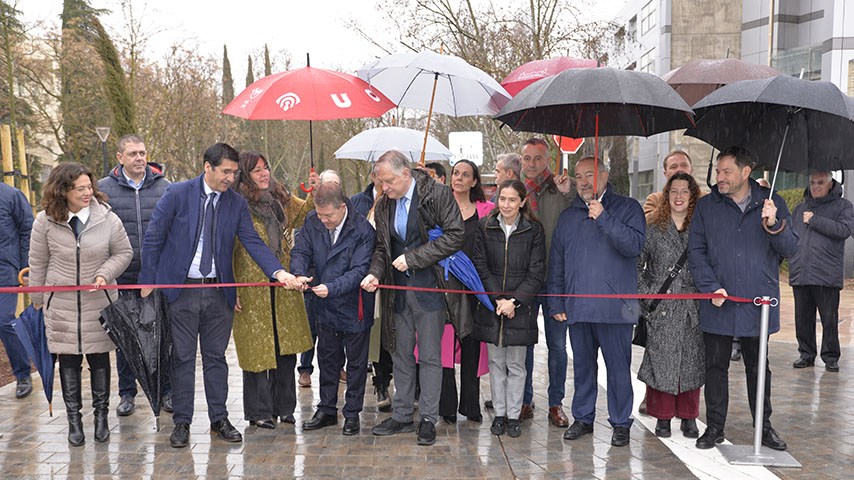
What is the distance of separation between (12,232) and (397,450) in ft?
13.8

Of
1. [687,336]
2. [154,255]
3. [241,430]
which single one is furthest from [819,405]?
[154,255]

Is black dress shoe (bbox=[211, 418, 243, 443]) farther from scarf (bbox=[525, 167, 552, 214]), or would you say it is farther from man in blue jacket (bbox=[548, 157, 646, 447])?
scarf (bbox=[525, 167, 552, 214])

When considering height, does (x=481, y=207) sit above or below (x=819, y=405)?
above

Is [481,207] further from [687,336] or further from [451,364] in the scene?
[687,336]

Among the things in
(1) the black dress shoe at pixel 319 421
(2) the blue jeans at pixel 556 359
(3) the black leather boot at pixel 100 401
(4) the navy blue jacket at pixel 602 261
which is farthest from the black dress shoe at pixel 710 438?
(3) the black leather boot at pixel 100 401

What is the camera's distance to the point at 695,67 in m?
6.56

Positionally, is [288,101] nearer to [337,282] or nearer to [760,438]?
[337,282]

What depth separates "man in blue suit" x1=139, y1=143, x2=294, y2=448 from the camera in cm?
505

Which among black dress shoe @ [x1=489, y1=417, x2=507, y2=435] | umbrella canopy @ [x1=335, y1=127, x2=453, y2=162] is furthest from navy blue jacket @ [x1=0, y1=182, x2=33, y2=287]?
black dress shoe @ [x1=489, y1=417, x2=507, y2=435]

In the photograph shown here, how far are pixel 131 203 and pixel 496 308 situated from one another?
10.4 ft

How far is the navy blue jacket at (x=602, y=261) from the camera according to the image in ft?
16.5

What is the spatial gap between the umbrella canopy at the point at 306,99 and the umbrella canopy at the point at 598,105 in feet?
4.22

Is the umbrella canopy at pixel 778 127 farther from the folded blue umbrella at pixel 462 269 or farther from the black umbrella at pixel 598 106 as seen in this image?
the folded blue umbrella at pixel 462 269

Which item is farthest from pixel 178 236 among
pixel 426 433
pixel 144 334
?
pixel 426 433
